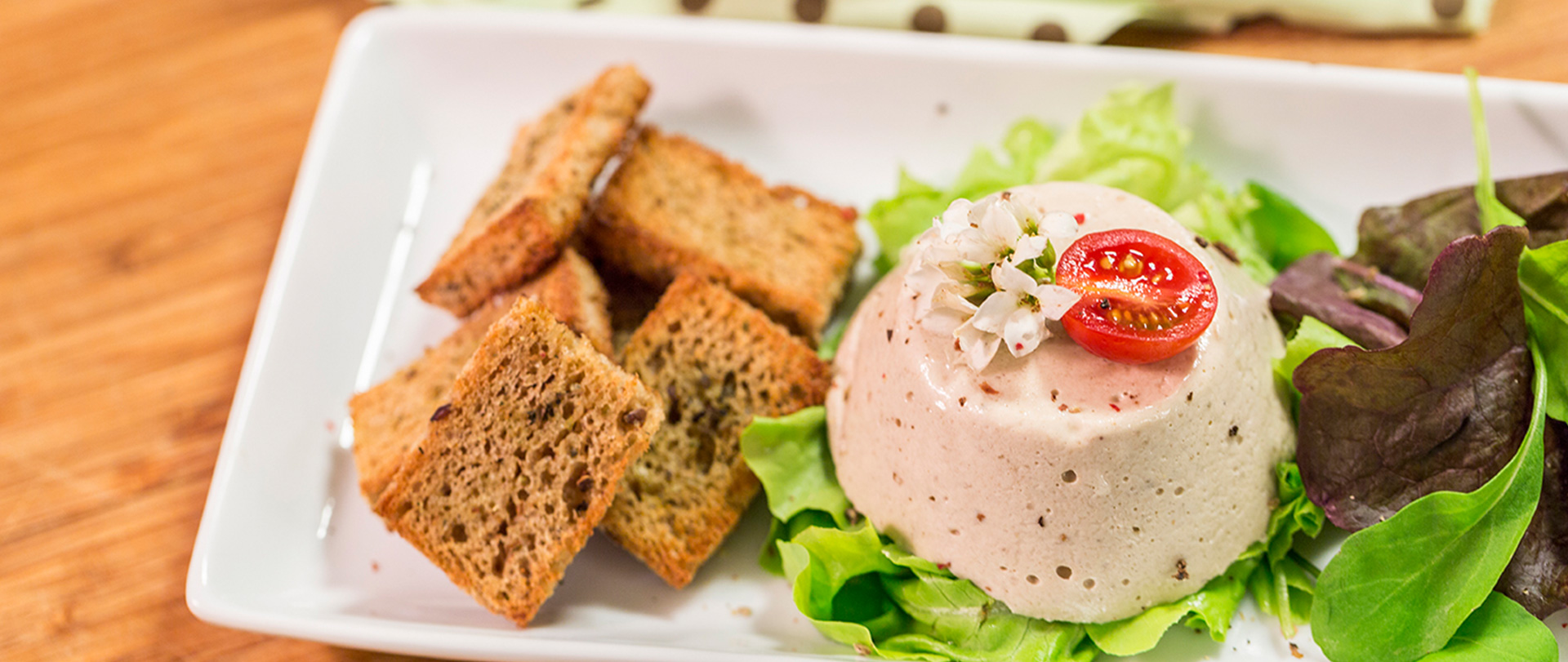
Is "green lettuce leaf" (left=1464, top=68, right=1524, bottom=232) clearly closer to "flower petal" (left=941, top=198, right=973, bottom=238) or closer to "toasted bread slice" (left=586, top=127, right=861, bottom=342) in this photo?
"flower petal" (left=941, top=198, right=973, bottom=238)

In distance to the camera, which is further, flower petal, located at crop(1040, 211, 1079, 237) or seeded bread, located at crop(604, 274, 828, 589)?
seeded bread, located at crop(604, 274, 828, 589)

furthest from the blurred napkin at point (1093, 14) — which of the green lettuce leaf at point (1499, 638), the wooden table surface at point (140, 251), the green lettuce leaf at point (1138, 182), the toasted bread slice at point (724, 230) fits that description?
the green lettuce leaf at point (1499, 638)

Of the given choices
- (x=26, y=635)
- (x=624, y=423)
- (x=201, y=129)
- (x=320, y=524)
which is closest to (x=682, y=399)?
(x=624, y=423)

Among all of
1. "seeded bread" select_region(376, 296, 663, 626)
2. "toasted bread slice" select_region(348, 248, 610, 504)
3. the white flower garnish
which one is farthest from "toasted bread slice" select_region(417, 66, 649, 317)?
the white flower garnish

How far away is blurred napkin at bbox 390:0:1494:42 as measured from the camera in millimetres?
2896

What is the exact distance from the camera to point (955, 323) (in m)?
1.90

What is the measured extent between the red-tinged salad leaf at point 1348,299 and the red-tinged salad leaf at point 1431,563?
287 mm

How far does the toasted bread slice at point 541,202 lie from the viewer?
242 centimetres

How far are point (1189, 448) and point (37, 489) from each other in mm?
2735

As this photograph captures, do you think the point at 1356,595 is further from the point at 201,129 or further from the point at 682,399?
the point at 201,129

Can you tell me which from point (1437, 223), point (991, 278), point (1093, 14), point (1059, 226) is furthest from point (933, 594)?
point (1093, 14)

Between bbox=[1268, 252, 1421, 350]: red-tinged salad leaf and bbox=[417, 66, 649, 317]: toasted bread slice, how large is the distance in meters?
1.57

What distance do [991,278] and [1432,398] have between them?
2.93ft

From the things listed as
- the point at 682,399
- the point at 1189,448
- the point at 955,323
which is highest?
the point at 955,323
